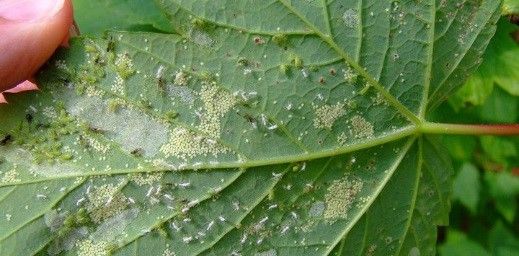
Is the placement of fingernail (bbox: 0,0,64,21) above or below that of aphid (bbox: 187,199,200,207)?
above

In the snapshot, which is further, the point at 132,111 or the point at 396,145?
the point at 396,145

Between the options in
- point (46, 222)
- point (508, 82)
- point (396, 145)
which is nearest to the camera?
point (46, 222)

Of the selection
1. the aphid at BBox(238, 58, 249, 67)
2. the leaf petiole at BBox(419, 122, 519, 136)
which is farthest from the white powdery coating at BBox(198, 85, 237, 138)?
the leaf petiole at BBox(419, 122, 519, 136)

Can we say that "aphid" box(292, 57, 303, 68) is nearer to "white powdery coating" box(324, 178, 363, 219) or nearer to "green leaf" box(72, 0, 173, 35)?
"white powdery coating" box(324, 178, 363, 219)

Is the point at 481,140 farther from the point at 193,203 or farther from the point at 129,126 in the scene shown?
the point at 129,126

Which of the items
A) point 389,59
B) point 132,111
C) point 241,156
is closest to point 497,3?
point 389,59

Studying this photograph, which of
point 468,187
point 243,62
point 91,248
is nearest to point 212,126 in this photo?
point 243,62

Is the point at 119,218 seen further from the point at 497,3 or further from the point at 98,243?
the point at 497,3
